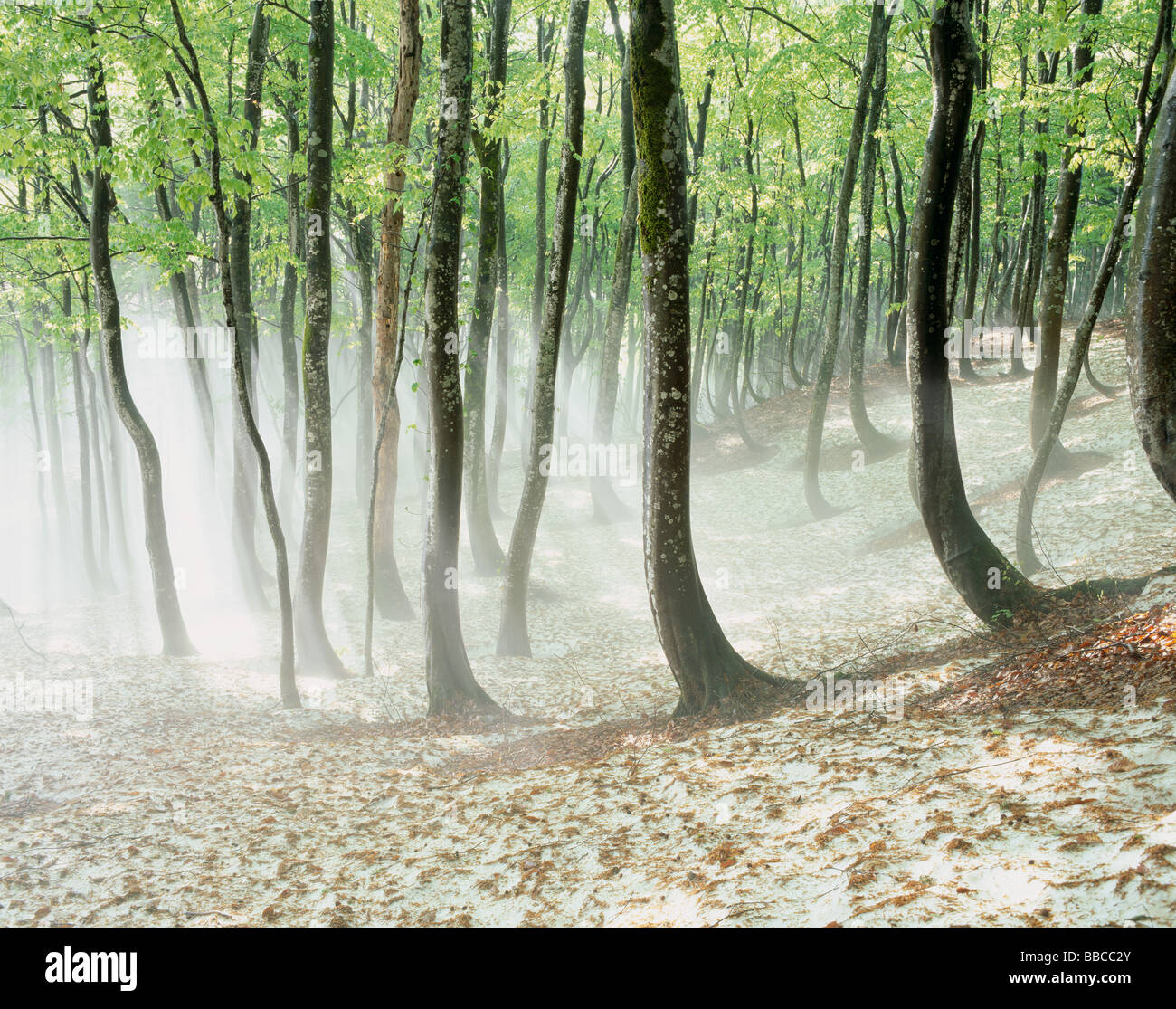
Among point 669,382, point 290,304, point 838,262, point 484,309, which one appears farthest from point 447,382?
point 838,262

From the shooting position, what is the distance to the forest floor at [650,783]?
3.24m

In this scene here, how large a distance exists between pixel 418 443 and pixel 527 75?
36.7 feet

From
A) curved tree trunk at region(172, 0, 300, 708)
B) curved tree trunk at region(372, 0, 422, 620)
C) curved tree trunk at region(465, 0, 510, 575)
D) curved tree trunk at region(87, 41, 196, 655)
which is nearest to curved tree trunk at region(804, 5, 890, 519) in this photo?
curved tree trunk at region(465, 0, 510, 575)

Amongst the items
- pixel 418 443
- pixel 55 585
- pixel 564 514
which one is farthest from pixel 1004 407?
pixel 55 585

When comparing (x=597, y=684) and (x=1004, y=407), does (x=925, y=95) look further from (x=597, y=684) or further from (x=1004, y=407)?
(x=597, y=684)

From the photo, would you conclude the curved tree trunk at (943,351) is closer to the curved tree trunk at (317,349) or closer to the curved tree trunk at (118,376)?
the curved tree trunk at (317,349)

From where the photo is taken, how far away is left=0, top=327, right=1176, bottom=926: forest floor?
3.24 meters

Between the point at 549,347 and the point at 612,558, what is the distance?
Result: 7133 millimetres

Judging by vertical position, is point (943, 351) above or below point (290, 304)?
below

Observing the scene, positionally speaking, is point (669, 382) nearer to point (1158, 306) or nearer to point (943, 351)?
point (943, 351)

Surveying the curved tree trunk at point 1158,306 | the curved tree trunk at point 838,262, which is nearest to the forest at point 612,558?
the curved tree trunk at point 1158,306

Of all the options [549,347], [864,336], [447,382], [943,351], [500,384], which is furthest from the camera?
[500,384]

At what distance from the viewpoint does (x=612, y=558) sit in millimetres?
15562

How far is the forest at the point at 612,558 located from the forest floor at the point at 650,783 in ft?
0.11
